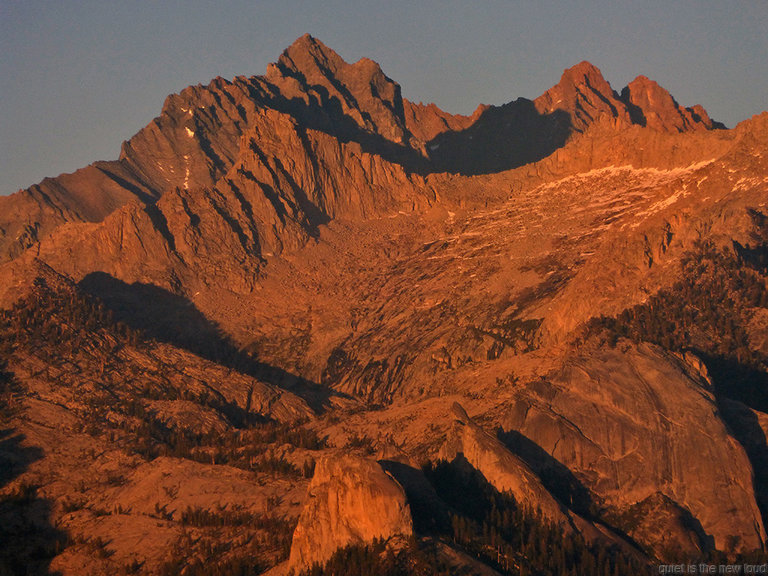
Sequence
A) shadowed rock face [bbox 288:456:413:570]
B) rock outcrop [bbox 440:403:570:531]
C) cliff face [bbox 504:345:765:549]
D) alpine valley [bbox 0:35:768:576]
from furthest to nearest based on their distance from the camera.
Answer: cliff face [bbox 504:345:765:549] < rock outcrop [bbox 440:403:570:531] < alpine valley [bbox 0:35:768:576] < shadowed rock face [bbox 288:456:413:570]

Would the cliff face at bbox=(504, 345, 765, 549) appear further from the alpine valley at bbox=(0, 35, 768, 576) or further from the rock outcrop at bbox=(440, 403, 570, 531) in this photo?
the rock outcrop at bbox=(440, 403, 570, 531)

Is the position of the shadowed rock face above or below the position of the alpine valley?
below

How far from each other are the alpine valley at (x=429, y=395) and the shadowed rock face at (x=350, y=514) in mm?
196

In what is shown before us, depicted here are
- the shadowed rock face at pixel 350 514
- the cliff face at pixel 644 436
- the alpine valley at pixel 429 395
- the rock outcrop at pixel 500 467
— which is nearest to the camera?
the shadowed rock face at pixel 350 514

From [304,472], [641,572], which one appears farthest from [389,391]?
[641,572]

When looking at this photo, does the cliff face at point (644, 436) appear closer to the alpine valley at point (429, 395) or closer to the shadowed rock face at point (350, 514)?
the alpine valley at point (429, 395)

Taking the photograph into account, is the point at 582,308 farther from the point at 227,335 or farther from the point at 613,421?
the point at 227,335

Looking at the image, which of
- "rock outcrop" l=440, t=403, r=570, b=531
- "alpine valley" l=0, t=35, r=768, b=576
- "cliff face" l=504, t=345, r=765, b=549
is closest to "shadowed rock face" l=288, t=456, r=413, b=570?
"alpine valley" l=0, t=35, r=768, b=576

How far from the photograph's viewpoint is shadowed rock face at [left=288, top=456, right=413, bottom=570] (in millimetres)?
100125

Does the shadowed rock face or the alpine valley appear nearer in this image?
the shadowed rock face

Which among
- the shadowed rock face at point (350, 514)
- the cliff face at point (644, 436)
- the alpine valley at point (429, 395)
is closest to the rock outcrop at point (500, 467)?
the alpine valley at point (429, 395)

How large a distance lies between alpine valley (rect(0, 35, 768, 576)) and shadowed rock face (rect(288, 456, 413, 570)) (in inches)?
7.7

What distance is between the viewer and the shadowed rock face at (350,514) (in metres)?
100

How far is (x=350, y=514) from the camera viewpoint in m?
102
